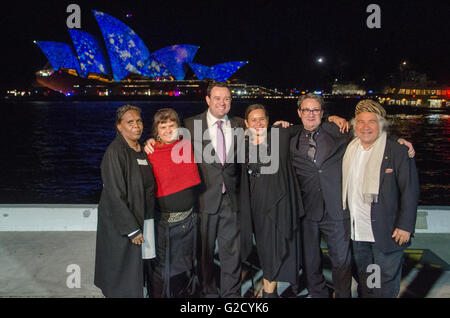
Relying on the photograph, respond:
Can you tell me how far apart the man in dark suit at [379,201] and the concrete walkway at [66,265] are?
0.53m

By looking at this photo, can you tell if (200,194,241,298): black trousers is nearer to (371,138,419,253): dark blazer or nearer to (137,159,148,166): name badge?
(137,159,148,166): name badge

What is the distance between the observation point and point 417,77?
291 ft

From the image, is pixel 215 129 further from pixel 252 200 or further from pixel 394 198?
pixel 394 198

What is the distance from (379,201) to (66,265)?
2.50 meters

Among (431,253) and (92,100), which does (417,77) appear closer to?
(92,100)

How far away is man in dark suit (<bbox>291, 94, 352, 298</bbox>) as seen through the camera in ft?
7.64

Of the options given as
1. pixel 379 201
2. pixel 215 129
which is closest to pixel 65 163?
pixel 215 129

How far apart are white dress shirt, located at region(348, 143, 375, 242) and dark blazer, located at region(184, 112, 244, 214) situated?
0.75 meters

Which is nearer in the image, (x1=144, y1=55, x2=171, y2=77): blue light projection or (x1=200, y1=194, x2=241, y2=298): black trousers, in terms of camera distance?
(x1=200, y1=194, x2=241, y2=298): black trousers

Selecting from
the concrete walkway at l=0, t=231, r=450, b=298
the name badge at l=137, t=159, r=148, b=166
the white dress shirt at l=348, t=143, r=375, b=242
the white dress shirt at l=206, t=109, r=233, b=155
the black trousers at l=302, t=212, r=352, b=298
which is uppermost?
the white dress shirt at l=206, t=109, r=233, b=155

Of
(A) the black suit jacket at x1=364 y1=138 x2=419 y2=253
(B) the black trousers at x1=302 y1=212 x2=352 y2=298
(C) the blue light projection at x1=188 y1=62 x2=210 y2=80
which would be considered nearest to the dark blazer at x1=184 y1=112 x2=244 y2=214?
(B) the black trousers at x1=302 y1=212 x2=352 y2=298

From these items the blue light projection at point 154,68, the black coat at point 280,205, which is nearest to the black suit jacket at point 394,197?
the black coat at point 280,205
